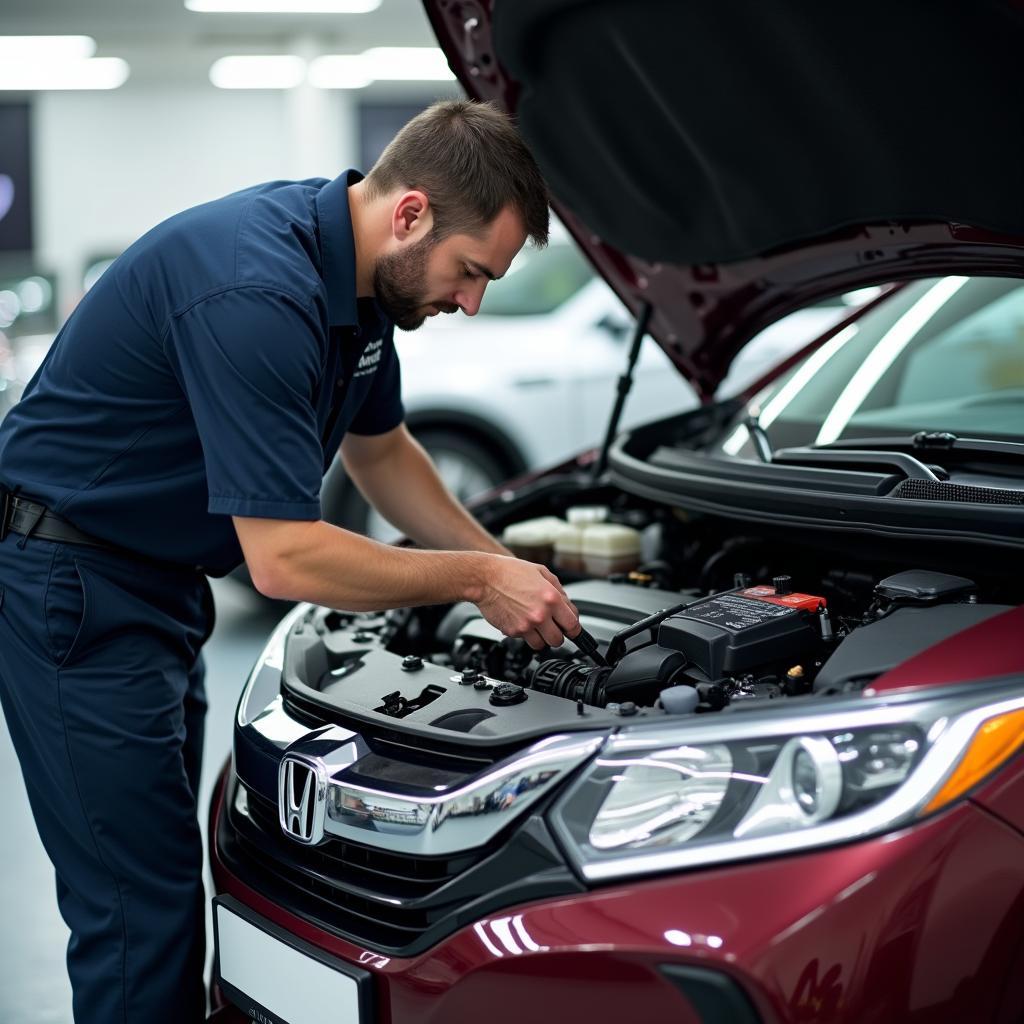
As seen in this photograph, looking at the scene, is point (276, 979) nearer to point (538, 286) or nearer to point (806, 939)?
point (806, 939)

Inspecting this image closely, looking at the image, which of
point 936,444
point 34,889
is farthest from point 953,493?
point 34,889

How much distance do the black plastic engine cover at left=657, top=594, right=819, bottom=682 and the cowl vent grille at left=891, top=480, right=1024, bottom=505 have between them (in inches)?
9.6

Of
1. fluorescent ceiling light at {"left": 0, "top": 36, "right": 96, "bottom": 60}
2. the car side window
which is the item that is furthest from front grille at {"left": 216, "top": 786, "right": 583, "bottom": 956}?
fluorescent ceiling light at {"left": 0, "top": 36, "right": 96, "bottom": 60}

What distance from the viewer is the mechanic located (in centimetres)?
152

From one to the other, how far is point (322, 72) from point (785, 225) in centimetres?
997

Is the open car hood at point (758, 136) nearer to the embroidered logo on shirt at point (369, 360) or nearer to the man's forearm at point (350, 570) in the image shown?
the embroidered logo on shirt at point (369, 360)

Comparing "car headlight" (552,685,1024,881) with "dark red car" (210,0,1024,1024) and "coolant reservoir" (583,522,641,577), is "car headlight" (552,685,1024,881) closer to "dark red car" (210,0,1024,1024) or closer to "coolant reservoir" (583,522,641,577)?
"dark red car" (210,0,1024,1024)

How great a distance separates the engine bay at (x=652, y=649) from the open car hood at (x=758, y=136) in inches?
20.9

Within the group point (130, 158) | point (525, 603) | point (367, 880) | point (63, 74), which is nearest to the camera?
point (367, 880)

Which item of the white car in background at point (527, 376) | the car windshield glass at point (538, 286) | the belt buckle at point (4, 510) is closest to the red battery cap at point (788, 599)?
the belt buckle at point (4, 510)

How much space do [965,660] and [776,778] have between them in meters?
0.25

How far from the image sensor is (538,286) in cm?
480

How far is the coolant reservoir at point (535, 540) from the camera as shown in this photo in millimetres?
2250

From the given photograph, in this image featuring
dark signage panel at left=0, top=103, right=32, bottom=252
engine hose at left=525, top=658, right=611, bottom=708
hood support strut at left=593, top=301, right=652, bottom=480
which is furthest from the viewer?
dark signage panel at left=0, top=103, right=32, bottom=252
